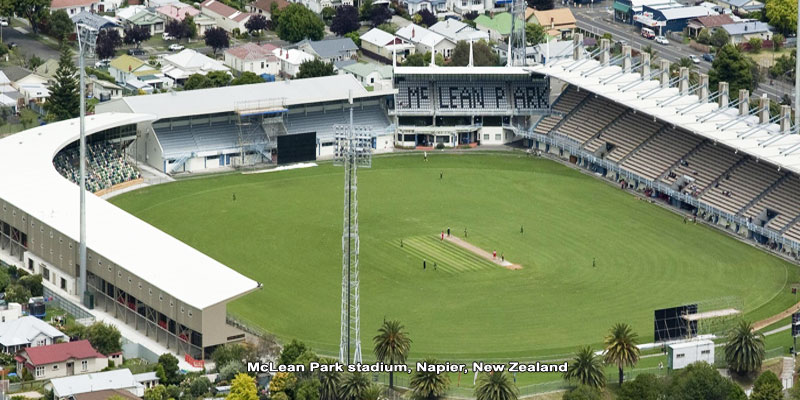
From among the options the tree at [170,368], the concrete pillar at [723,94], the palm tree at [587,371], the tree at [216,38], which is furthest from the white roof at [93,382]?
the tree at [216,38]

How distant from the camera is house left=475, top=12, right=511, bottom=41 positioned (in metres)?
195

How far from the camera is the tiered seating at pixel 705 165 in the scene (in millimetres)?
138000

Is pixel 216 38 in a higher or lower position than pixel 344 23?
lower

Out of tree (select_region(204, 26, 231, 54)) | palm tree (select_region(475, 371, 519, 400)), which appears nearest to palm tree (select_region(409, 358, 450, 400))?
palm tree (select_region(475, 371, 519, 400))

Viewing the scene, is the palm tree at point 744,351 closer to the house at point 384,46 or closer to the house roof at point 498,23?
the house at point 384,46

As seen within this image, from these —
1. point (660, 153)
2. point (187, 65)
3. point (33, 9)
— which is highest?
point (33, 9)

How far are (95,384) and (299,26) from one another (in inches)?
3787

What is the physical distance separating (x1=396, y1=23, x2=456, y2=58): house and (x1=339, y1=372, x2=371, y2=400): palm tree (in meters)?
91.2

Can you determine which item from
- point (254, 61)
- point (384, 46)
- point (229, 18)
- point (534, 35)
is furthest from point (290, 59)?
point (534, 35)

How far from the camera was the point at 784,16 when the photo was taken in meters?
194

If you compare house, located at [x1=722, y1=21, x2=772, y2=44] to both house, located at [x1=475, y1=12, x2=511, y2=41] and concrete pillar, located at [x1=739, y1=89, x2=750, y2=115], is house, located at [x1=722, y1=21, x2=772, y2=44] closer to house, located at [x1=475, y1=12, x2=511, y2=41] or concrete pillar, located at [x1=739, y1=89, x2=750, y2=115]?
house, located at [x1=475, y1=12, x2=511, y2=41]

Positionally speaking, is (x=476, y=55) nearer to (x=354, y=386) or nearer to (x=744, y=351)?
(x=744, y=351)

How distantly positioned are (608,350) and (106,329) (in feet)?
98.2

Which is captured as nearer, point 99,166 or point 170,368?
point 170,368
